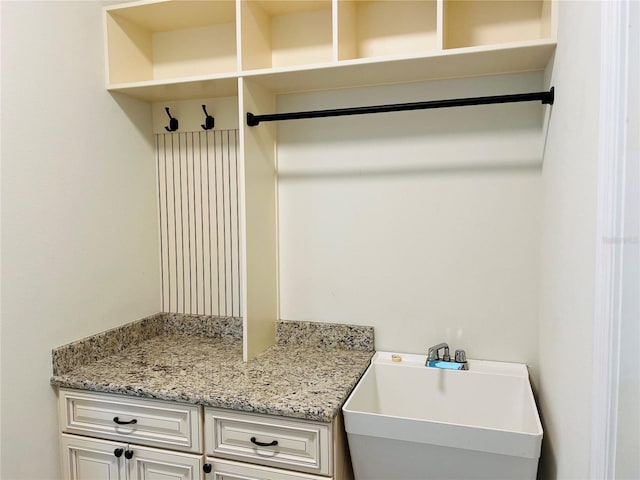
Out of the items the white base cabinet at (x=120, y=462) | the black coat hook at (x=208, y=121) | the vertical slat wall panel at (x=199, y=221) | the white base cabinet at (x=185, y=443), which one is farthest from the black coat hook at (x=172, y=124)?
the white base cabinet at (x=120, y=462)

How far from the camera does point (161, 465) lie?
1641mm

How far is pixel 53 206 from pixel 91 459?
93 cm

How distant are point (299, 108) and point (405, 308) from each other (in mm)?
950

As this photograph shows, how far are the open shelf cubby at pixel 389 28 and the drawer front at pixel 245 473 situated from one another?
145 centimetres

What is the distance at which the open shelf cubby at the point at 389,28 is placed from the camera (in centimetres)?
180

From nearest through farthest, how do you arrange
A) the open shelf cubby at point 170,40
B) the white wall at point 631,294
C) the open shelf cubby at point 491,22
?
the white wall at point 631,294 < the open shelf cubby at point 491,22 < the open shelf cubby at point 170,40

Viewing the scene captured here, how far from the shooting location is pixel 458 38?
5.83 ft

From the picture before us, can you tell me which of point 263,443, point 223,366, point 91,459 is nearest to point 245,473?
point 263,443

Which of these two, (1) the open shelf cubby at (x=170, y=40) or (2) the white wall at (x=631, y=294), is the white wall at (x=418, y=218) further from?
(2) the white wall at (x=631, y=294)

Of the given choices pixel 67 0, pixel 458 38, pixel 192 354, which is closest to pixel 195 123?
pixel 67 0

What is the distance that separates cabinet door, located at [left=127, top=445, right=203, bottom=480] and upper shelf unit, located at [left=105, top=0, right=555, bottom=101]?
1.36 metres

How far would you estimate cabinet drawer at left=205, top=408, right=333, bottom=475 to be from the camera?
4.78 ft

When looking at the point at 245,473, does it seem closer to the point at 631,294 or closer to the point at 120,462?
the point at 120,462

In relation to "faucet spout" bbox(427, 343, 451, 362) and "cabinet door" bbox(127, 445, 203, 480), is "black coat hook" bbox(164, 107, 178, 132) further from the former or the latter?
"faucet spout" bbox(427, 343, 451, 362)
